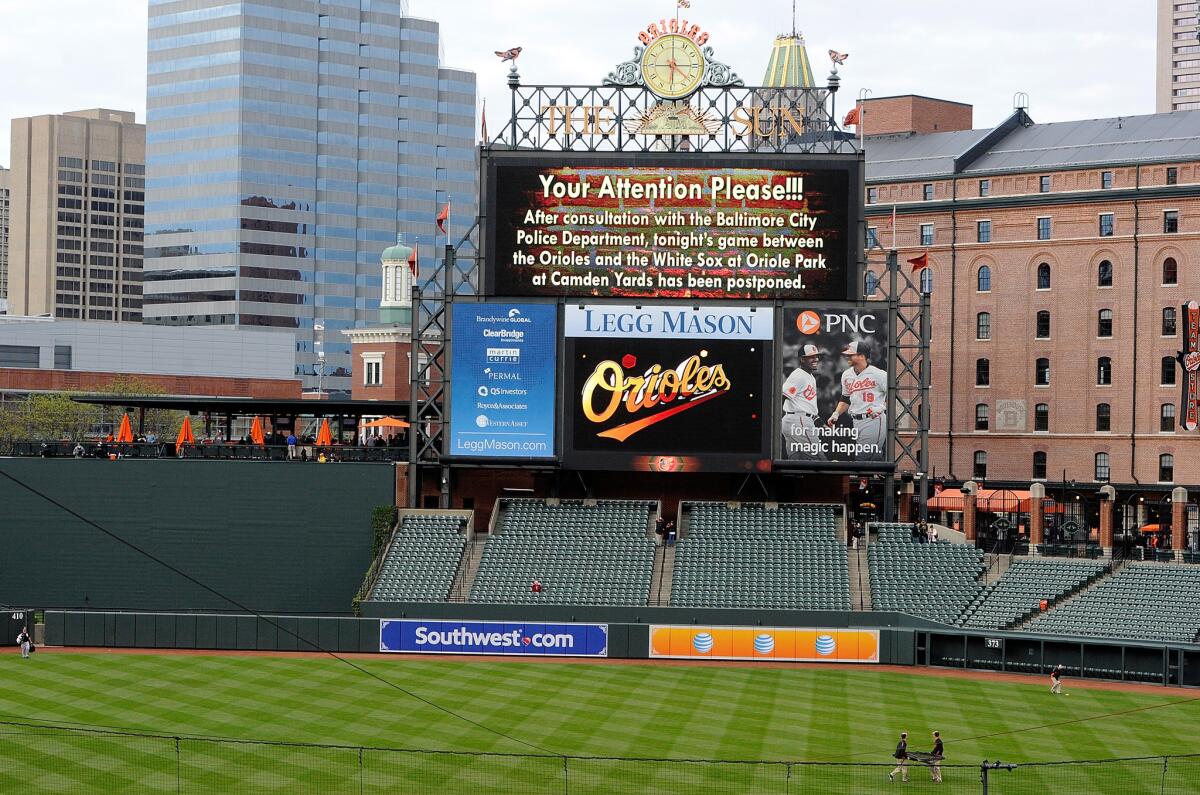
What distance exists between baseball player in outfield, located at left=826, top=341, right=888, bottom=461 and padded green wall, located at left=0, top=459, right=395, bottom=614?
1782 cm

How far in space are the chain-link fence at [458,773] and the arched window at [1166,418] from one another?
4903 centimetres

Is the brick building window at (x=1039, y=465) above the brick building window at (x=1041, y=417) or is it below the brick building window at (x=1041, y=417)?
below

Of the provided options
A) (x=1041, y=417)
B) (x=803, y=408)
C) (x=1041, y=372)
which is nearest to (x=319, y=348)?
(x=1041, y=372)

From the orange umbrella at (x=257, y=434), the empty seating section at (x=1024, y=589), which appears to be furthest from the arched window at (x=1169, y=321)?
the orange umbrella at (x=257, y=434)

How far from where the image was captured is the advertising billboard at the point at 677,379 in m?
58.6

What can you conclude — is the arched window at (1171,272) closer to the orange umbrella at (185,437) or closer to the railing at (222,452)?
the railing at (222,452)

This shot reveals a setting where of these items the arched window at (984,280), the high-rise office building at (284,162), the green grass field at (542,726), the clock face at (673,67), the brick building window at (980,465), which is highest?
the high-rise office building at (284,162)

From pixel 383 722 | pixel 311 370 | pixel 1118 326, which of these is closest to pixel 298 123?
pixel 311 370

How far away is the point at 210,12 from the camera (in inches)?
6462

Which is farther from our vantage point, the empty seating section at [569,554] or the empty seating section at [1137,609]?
the empty seating section at [569,554]

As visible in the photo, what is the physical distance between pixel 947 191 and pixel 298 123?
9330 cm

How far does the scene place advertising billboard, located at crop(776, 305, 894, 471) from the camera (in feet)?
191

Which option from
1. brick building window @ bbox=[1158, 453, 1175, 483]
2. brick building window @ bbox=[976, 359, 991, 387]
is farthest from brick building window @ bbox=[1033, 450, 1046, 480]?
brick building window @ bbox=[1158, 453, 1175, 483]

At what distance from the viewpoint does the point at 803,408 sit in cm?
5816
